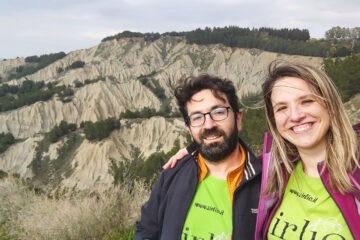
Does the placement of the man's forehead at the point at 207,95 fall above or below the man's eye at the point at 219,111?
above

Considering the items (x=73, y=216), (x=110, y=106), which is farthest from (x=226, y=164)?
(x=110, y=106)

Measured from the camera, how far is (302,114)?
2158 millimetres

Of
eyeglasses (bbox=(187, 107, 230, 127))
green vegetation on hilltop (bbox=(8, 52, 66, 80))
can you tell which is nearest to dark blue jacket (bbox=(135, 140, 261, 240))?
eyeglasses (bbox=(187, 107, 230, 127))

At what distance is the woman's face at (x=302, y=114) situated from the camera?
2139 millimetres

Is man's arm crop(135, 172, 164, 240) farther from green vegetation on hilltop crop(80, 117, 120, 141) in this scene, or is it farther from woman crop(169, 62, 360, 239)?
green vegetation on hilltop crop(80, 117, 120, 141)

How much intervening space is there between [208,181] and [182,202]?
0.33 meters

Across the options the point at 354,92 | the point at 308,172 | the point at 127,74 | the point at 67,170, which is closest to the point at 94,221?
the point at 308,172

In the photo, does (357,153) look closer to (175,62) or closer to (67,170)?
(67,170)

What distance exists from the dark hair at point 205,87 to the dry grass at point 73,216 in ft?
11.0

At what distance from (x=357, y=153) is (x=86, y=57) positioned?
108899 mm

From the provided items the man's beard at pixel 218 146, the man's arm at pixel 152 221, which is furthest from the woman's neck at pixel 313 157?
the man's arm at pixel 152 221

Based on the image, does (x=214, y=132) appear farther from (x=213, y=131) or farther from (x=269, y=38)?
(x=269, y=38)

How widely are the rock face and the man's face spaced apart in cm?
51

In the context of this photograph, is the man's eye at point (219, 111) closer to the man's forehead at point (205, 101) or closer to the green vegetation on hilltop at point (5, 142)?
the man's forehead at point (205, 101)
